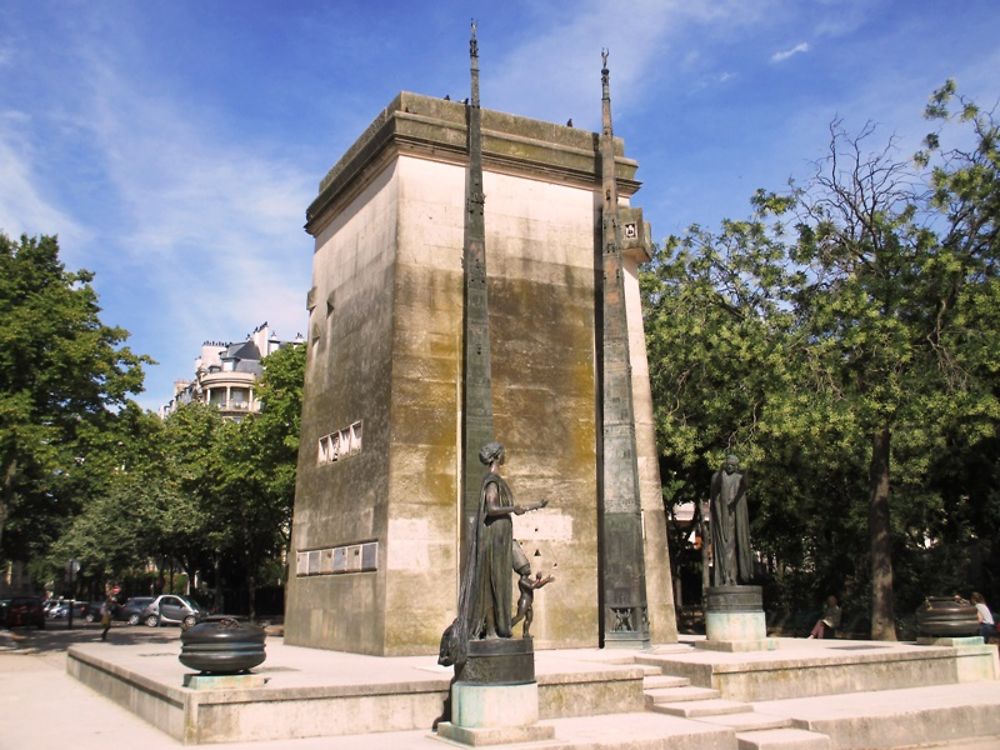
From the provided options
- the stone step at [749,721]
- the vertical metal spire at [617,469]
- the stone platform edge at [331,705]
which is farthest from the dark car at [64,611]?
the stone step at [749,721]

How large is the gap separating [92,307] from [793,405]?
18.3 m

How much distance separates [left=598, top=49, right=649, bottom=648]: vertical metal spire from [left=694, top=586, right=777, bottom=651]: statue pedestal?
1229mm

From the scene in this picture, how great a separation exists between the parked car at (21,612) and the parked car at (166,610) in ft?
16.0

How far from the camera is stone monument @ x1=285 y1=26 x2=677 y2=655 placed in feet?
48.1

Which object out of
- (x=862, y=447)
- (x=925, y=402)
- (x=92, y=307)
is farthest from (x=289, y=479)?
(x=925, y=402)

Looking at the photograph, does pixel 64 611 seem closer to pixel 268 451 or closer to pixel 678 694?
pixel 268 451

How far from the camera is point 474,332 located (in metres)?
15.1

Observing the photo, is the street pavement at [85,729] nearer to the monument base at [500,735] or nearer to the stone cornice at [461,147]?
the monument base at [500,735]

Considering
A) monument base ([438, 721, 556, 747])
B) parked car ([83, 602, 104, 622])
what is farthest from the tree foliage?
parked car ([83, 602, 104, 622])

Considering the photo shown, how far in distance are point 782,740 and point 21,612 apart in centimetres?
3555

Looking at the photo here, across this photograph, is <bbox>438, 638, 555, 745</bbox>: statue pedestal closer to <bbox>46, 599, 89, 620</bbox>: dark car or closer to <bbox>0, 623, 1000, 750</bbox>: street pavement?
<bbox>0, 623, 1000, 750</bbox>: street pavement

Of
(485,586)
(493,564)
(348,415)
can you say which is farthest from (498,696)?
(348,415)

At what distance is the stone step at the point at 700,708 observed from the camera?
33.9ft

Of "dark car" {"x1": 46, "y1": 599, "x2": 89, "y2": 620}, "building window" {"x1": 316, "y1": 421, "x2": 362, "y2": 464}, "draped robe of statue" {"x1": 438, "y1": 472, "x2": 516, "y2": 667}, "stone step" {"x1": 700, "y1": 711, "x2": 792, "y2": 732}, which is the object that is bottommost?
"dark car" {"x1": 46, "y1": 599, "x2": 89, "y2": 620}
